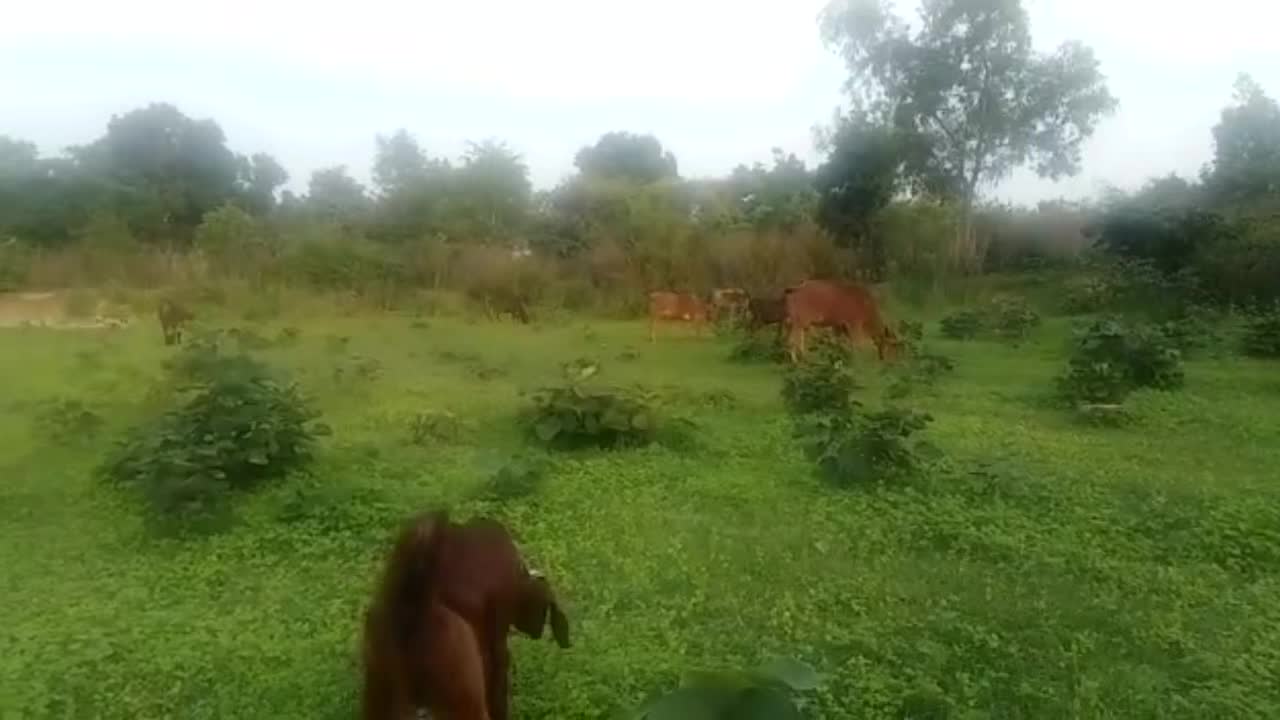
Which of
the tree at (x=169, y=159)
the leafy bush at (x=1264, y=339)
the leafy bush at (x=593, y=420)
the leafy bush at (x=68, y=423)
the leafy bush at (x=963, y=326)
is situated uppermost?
the tree at (x=169, y=159)

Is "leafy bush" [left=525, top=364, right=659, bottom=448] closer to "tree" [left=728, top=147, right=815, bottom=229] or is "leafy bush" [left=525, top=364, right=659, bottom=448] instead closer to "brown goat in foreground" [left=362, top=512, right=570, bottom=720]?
"brown goat in foreground" [left=362, top=512, right=570, bottom=720]

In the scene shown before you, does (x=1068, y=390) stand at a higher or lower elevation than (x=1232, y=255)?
lower

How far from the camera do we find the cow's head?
308 centimetres

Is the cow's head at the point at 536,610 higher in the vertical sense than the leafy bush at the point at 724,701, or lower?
lower

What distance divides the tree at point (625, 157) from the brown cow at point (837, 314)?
711 inches

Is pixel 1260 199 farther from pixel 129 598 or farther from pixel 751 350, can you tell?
pixel 129 598

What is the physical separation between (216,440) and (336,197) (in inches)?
876

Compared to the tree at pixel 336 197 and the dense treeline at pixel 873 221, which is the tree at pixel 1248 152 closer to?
the dense treeline at pixel 873 221

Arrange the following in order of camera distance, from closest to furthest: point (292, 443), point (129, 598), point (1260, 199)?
point (129, 598)
point (292, 443)
point (1260, 199)

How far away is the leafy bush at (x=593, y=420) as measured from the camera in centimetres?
616

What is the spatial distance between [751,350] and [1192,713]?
6980 mm

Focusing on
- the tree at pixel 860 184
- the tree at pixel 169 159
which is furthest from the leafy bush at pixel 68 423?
the tree at pixel 169 159

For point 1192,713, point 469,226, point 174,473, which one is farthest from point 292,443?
point 469,226

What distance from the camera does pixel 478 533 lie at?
120 inches
